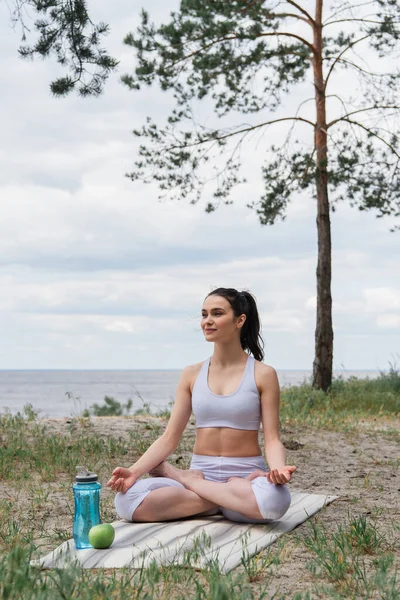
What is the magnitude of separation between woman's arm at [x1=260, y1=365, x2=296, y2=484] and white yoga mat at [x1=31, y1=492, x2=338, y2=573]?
1.48 feet

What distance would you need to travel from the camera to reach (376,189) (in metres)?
14.6

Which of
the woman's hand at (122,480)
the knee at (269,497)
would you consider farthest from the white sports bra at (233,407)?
the woman's hand at (122,480)

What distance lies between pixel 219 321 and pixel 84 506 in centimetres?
142

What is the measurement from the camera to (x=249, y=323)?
5.18 meters

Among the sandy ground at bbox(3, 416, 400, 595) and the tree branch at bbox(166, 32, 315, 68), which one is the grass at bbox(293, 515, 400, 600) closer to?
the sandy ground at bbox(3, 416, 400, 595)

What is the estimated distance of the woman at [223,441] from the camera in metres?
4.63

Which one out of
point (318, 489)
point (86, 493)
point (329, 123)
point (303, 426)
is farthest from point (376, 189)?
point (86, 493)

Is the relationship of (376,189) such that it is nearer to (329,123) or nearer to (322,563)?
(329,123)

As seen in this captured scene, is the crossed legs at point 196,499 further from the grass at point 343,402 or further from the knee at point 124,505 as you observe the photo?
the grass at point 343,402

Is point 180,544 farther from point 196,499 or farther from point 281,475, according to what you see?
point 281,475

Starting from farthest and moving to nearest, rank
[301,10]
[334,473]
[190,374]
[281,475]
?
[301,10], [334,473], [190,374], [281,475]

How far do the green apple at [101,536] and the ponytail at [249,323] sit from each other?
1620 mm

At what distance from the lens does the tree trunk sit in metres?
14.6

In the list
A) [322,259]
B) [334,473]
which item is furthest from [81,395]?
[334,473]
